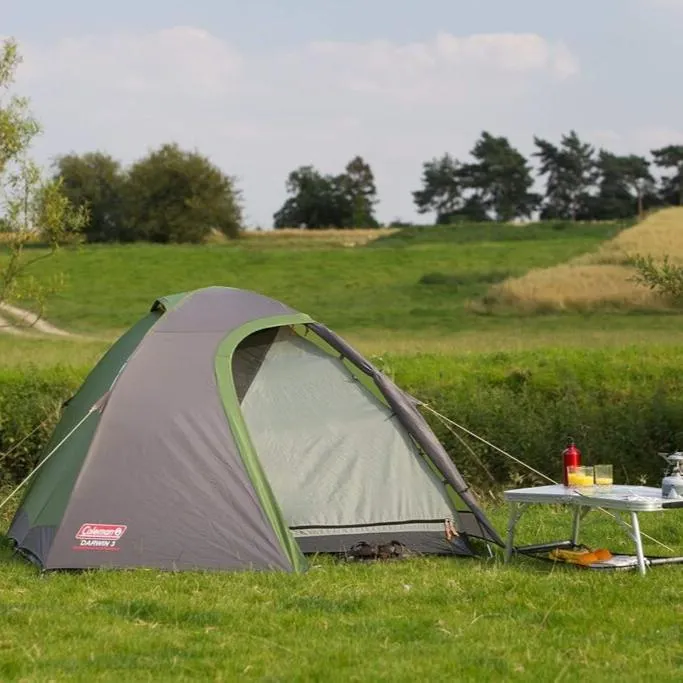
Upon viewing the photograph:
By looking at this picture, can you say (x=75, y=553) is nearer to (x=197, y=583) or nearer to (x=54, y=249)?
(x=197, y=583)

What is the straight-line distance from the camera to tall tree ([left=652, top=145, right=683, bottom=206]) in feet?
269

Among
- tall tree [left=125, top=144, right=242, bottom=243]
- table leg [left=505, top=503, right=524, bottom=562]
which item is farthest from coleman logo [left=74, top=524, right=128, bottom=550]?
tall tree [left=125, top=144, right=242, bottom=243]

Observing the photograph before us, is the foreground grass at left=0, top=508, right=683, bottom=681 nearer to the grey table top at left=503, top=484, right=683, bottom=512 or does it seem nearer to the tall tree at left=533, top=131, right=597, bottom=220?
the grey table top at left=503, top=484, right=683, bottom=512

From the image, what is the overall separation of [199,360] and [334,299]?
32.2m

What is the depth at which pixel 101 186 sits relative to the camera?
6650 cm

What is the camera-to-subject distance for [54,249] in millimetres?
16266

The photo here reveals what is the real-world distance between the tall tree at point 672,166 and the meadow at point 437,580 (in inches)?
1687

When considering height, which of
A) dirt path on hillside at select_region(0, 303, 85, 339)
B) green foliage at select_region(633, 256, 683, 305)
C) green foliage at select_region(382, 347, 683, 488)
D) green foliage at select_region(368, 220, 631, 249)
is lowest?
green foliage at select_region(382, 347, 683, 488)

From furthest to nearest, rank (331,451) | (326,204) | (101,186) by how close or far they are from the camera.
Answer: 1. (326,204)
2. (101,186)
3. (331,451)

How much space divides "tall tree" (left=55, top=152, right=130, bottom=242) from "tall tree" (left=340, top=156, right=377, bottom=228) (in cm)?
1861

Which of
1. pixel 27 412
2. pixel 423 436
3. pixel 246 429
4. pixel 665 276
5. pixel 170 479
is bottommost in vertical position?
pixel 27 412

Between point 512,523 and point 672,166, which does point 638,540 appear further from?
point 672,166

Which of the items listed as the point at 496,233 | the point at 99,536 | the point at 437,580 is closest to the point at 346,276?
the point at 496,233

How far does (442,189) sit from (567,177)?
8153 mm
